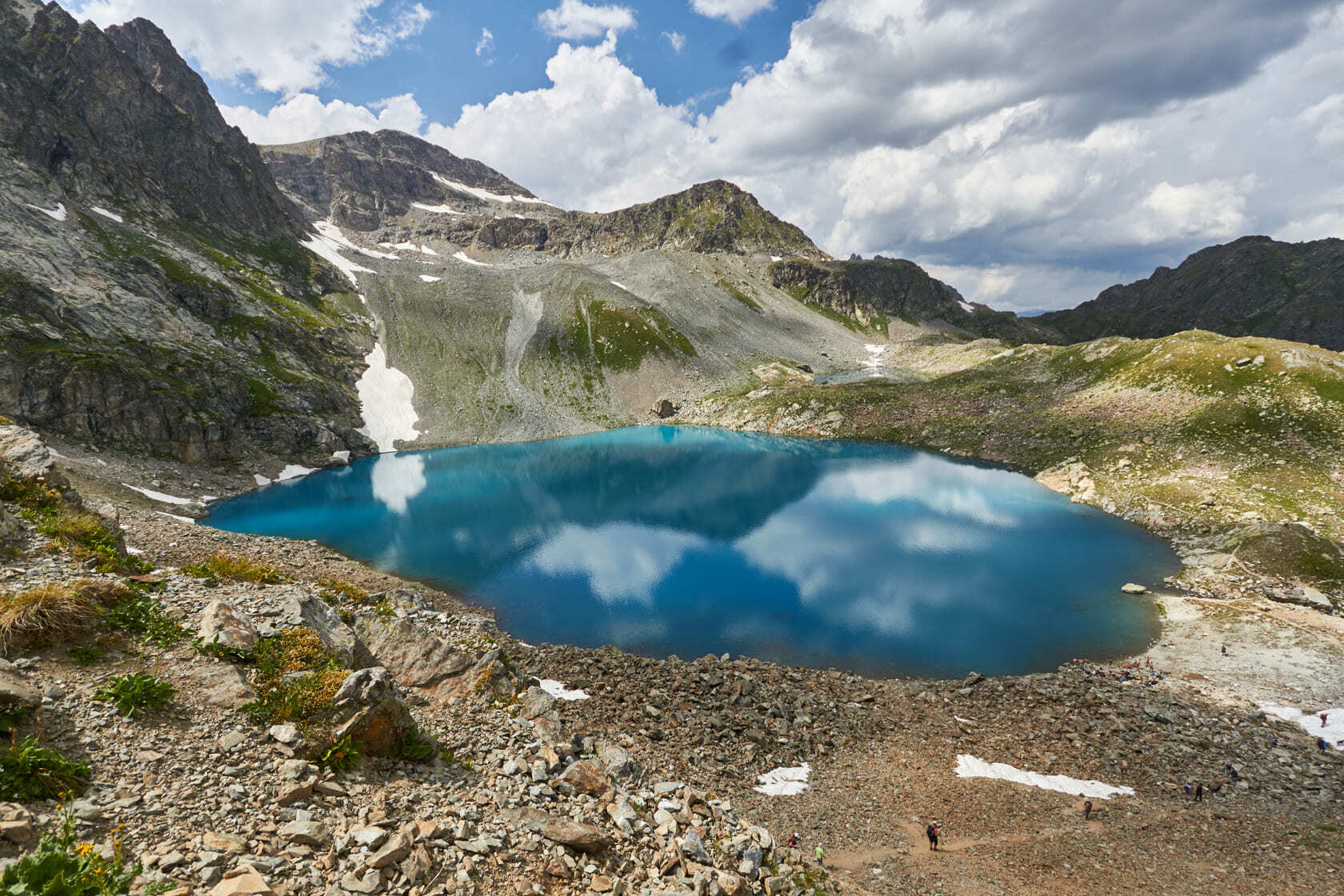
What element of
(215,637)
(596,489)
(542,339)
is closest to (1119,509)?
(596,489)

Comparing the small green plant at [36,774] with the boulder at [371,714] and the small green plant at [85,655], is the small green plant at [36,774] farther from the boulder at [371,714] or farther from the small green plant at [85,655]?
the boulder at [371,714]

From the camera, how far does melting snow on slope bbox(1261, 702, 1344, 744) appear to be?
23188mm

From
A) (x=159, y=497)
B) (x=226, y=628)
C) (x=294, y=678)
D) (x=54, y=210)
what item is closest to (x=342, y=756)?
(x=294, y=678)

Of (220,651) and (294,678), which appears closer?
(294,678)

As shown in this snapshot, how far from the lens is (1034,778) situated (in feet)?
68.5

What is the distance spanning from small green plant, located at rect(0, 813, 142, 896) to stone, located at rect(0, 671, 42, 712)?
2549 millimetres

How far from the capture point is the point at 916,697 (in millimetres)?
26438

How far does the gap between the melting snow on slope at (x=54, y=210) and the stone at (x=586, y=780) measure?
13299 centimetres

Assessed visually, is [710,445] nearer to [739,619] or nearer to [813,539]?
[813,539]

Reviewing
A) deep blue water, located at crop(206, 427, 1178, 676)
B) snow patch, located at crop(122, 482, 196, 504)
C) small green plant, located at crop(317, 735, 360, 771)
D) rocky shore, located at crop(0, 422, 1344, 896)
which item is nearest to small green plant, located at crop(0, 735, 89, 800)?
rocky shore, located at crop(0, 422, 1344, 896)

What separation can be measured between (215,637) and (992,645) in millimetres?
36776

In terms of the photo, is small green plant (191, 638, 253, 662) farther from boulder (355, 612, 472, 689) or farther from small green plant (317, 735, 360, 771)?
boulder (355, 612, 472, 689)

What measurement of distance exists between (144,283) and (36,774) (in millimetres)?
115031

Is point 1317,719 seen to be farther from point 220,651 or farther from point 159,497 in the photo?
point 159,497
